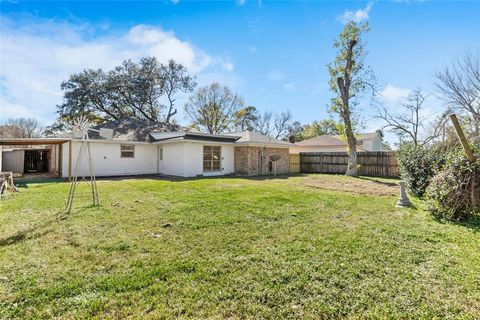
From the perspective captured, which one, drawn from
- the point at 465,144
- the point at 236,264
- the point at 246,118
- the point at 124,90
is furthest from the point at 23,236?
the point at 246,118

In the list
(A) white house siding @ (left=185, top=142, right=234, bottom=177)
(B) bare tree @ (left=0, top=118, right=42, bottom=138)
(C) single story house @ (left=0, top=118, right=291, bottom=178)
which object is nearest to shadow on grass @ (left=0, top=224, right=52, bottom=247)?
(C) single story house @ (left=0, top=118, right=291, bottom=178)

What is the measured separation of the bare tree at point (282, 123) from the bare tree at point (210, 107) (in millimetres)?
13373

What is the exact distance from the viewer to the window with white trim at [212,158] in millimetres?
15266

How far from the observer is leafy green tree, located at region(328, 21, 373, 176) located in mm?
16422

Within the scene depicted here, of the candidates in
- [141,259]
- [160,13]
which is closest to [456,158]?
[141,259]

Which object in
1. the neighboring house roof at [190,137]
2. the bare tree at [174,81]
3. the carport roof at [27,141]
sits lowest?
the carport roof at [27,141]

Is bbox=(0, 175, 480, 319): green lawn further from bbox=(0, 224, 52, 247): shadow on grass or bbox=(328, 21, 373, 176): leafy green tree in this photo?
bbox=(328, 21, 373, 176): leafy green tree

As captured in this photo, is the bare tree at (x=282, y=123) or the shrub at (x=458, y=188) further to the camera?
the bare tree at (x=282, y=123)

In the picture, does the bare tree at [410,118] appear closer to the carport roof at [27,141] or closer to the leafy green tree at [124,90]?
the leafy green tree at [124,90]

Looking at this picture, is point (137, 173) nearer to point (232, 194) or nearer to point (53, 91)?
point (232, 194)

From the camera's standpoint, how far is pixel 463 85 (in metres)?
14.1

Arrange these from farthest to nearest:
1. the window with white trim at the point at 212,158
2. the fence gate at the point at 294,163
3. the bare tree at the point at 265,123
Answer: the bare tree at the point at 265,123 → the fence gate at the point at 294,163 → the window with white trim at the point at 212,158

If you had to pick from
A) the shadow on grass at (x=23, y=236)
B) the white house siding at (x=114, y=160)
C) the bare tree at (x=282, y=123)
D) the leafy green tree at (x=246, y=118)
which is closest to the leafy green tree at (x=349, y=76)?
the white house siding at (x=114, y=160)

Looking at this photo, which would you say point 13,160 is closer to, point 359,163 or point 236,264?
point 236,264
